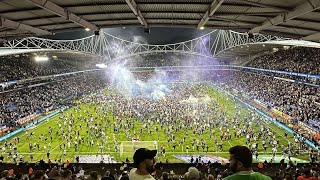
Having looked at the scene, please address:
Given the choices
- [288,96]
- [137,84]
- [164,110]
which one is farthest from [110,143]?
[137,84]

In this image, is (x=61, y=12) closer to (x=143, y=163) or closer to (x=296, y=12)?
(x=296, y=12)

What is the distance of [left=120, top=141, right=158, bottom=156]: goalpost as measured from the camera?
2900cm

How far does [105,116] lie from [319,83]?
1144 inches

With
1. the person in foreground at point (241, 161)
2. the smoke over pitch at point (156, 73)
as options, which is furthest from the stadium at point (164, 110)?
the smoke over pitch at point (156, 73)

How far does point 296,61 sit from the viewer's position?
4788 cm

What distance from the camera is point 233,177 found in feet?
10.5

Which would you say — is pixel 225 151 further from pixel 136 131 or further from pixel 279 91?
pixel 279 91

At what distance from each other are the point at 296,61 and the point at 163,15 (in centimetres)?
3950

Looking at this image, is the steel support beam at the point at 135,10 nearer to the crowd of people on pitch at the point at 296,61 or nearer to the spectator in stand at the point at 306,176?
the spectator in stand at the point at 306,176

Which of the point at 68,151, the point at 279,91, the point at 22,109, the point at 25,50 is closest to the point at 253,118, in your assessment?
the point at 279,91

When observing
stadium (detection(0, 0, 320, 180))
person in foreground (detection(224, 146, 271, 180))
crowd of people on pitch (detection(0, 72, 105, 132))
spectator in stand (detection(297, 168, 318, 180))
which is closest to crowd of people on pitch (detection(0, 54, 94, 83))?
stadium (detection(0, 0, 320, 180))

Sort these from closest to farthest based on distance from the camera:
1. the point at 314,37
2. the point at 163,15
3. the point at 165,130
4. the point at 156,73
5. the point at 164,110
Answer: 1. the point at 163,15
2. the point at 314,37
3. the point at 165,130
4. the point at 164,110
5. the point at 156,73

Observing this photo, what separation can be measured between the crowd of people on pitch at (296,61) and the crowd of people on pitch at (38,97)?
39397 mm

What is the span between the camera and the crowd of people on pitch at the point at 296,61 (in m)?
41.3
